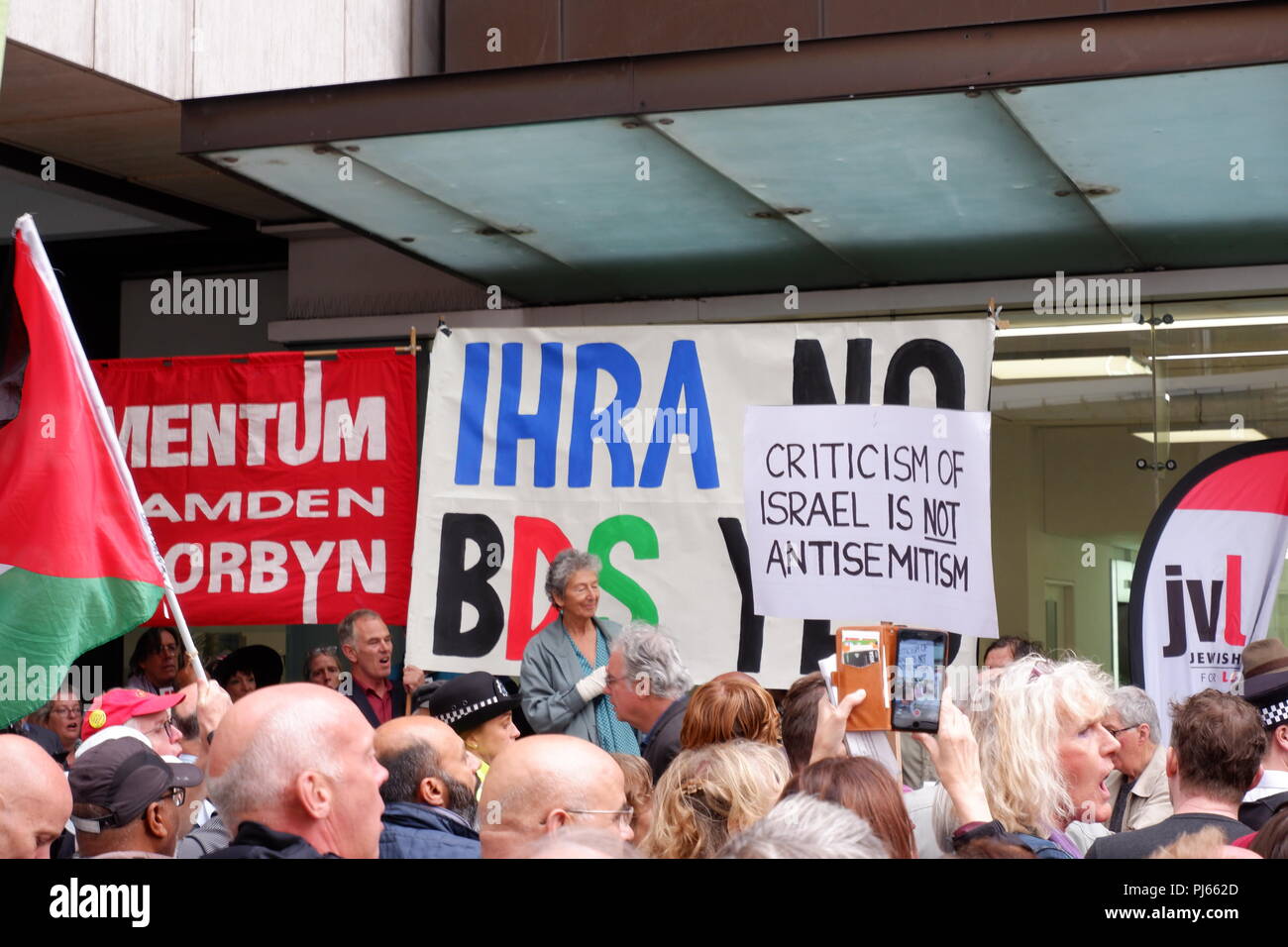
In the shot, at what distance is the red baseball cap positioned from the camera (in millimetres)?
5000

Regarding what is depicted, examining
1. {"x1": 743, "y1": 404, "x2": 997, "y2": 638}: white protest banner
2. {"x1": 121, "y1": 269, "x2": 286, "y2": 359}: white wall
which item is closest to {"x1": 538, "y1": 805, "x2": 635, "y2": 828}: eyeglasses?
{"x1": 743, "y1": 404, "x2": 997, "y2": 638}: white protest banner

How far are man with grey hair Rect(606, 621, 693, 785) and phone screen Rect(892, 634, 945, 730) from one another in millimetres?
1534

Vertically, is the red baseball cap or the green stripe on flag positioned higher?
the green stripe on flag

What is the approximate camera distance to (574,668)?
6.74 m

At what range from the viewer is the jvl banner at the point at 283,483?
858 cm

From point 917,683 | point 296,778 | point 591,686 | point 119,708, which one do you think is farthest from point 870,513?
point 296,778

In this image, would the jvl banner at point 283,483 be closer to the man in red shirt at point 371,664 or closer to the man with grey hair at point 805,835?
the man in red shirt at point 371,664

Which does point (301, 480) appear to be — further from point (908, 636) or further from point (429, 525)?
point (908, 636)

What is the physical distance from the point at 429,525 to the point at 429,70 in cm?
302

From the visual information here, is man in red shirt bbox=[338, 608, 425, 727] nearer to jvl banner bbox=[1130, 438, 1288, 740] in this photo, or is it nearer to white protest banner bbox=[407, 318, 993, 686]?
white protest banner bbox=[407, 318, 993, 686]

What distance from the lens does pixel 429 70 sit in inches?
363

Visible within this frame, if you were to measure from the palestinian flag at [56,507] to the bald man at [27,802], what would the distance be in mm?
1757

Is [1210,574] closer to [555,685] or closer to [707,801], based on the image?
[555,685]
